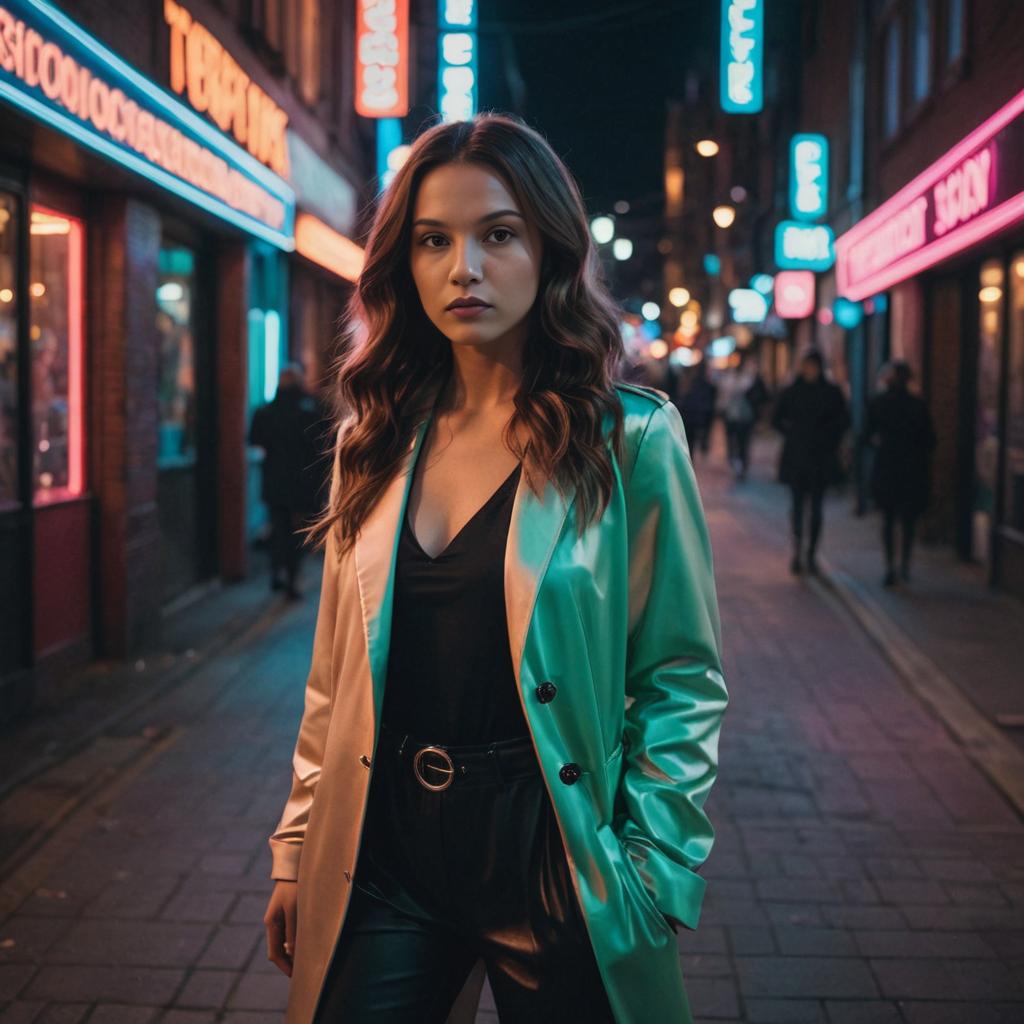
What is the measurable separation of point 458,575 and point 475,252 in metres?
0.50

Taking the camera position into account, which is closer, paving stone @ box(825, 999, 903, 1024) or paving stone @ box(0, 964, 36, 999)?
paving stone @ box(825, 999, 903, 1024)

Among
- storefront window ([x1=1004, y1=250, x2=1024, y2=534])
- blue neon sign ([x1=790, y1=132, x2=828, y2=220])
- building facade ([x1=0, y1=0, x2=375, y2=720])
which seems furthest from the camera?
blue neon sign ([x1=790, y1=132, x2=828, y2=220])

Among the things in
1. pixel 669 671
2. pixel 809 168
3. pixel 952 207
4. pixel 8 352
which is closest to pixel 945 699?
pixel 952 207

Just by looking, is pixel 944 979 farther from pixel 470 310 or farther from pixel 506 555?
pixel 470 310

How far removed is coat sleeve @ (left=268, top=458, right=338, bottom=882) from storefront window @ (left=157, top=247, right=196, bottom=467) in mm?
8866

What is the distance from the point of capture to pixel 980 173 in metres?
9.44

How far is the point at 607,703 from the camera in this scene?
6.53ft

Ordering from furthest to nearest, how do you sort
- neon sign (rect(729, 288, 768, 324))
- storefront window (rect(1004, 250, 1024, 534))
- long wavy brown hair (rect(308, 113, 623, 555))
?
neon sign (rect(729, 288, 768, 324)) < storefront window (rect(1004, 250, 1024, 534)) < long wavy brown hair (rect(308, 113, 623, 555))

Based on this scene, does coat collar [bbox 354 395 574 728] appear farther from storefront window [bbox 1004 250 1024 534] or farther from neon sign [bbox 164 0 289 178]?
storefront window [bbox 1004 250 1024 534]

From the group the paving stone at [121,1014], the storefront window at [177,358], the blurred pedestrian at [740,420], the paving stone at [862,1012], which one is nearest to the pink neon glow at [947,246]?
the paving stone at [862,1012]

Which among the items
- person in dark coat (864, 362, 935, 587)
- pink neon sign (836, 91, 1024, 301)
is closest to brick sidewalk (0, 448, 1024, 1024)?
pink neon sign (836, 91, 1024, 301)

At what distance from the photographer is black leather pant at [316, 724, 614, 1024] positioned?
6.31 feet

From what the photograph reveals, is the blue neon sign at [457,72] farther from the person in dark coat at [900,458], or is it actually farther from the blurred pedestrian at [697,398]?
the blurred pedestrian at [697,398]

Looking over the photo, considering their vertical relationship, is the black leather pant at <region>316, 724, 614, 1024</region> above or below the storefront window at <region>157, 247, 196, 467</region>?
below
